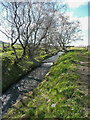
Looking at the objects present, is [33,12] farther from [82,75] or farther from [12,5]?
[82,75]

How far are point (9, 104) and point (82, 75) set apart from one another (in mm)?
6439

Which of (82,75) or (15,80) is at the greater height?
(82,75)

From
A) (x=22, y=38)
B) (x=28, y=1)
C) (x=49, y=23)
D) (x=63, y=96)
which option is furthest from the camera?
(x=49, y=23)

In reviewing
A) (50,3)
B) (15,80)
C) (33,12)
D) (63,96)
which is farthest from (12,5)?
(63,96)

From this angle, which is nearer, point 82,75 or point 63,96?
point 63,96

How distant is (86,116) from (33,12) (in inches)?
816

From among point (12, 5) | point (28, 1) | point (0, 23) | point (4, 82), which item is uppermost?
point (28, 1)

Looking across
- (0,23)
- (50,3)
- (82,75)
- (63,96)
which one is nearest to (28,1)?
(50,3)

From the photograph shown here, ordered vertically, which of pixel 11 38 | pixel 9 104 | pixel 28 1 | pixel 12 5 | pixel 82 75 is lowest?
pixel 9 104

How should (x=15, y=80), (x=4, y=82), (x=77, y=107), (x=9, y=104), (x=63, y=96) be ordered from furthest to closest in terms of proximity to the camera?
(x=15, y=80) < (x=4, y=82) < (x=9, y=104) < (x=63, y=96) < (x=77, y=107)

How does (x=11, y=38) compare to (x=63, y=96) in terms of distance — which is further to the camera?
(x=11, y=38)

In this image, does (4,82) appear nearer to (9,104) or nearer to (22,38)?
(9,104)

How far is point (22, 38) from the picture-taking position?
20.9 metres

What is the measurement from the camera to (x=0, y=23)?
1775 cm
